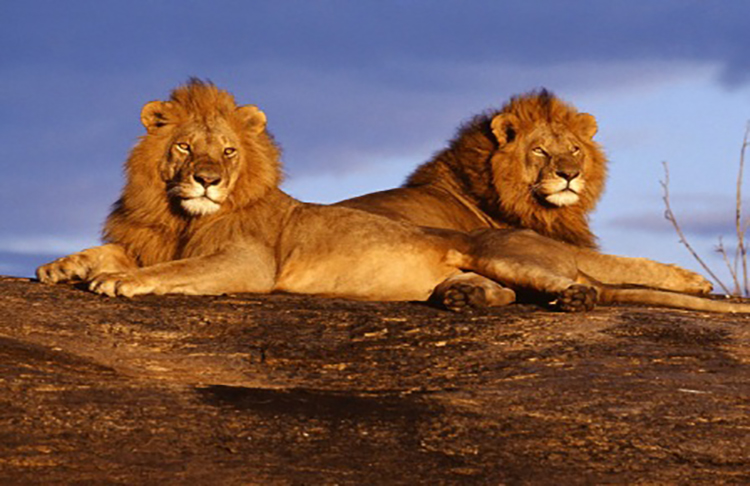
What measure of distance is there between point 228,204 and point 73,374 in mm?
2377

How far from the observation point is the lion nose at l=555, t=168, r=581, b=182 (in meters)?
8.18

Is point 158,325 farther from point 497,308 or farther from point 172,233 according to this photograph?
point 497,308

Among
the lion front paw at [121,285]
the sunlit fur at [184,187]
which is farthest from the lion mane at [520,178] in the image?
the lion front paw at [121,285]

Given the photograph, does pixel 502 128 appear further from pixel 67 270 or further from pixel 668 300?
pixel 67 270

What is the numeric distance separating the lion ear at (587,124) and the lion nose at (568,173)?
533 mm

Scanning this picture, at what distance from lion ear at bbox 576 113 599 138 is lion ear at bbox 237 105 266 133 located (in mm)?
2628

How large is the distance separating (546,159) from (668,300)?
1881 mm

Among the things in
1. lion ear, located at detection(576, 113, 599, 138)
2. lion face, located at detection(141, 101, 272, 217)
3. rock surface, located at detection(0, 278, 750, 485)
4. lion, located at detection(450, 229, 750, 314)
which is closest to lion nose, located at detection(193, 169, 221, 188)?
lion face, located at detection(141, 101, 272, 217)

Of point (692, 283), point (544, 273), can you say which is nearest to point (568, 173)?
point (692, 283)

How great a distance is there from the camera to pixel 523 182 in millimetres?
8383

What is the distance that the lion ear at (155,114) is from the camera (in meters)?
6.96

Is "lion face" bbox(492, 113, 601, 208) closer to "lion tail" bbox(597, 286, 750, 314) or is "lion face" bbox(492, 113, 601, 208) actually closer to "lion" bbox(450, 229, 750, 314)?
"lion" bbox(450, 229, 750, 314)

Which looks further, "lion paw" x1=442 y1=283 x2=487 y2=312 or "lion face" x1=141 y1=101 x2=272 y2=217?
"lion face" x1=141 y1=101 x2=272 y2=217

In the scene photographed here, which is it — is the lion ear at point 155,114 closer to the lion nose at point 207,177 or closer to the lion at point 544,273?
the lion nose at point 207,177
